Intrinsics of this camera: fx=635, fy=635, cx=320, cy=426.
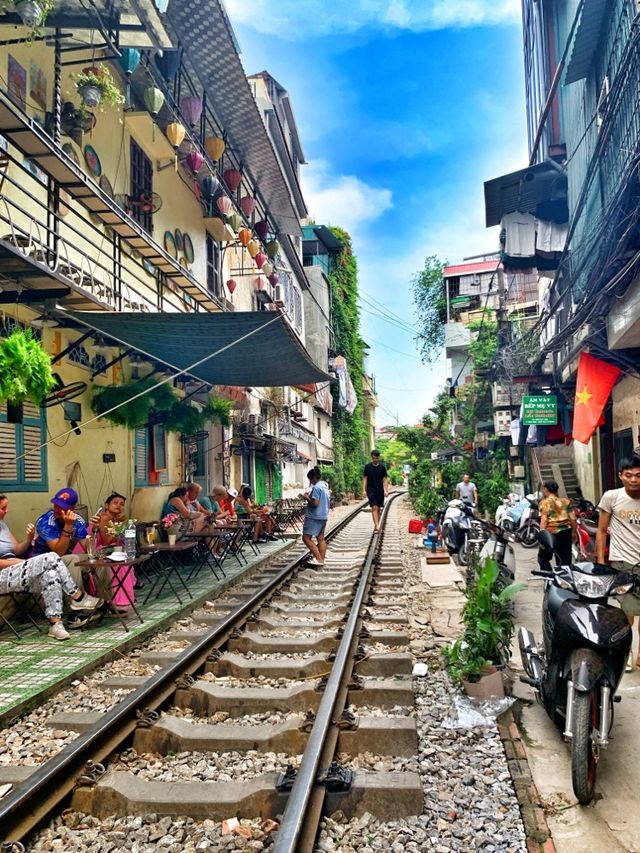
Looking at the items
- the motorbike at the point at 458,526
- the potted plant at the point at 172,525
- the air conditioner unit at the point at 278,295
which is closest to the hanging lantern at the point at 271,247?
the air conditioner unit at the point at 278,295

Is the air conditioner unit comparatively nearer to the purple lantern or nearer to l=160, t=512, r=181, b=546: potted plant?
the purple lantern

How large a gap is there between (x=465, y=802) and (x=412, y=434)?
25381 mm

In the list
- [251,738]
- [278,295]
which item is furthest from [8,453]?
[278,295]

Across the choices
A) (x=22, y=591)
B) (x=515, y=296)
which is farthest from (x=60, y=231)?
(x=515, y=296)

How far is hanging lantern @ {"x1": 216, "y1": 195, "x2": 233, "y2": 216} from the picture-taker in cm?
1404

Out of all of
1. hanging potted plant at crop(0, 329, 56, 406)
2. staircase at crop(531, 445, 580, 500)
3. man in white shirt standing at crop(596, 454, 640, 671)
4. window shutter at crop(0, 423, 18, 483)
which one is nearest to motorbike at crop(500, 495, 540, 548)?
man in white shirt standing at crop(596, 454, 640, 671)

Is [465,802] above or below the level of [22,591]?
below

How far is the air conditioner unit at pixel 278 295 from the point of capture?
74.8 feet

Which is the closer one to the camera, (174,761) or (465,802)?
(465,802)

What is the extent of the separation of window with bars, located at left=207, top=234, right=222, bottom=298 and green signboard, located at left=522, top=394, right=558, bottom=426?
27.9 ft

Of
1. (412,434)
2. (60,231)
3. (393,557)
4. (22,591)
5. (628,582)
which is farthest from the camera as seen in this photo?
(412,434)

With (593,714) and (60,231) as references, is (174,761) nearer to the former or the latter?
(593,714)

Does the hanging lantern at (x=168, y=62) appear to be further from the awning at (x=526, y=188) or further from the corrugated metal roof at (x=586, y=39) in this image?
the awning at (x=526, y=188)

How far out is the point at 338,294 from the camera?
127 feet
